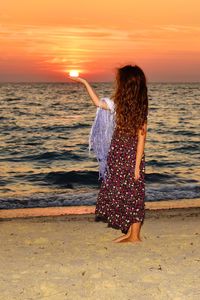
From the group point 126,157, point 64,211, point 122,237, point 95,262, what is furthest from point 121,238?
point 64,211

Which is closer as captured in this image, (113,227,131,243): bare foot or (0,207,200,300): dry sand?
(0,207,200,300): dry sand

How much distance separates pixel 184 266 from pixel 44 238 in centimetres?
206

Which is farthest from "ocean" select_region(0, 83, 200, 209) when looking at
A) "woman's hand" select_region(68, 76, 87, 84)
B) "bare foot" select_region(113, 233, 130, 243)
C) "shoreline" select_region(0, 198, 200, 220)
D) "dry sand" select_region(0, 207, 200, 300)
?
"woman's hand" select_region(68, 76, 87, 84)

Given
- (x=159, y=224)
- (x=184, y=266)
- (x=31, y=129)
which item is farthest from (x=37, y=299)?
(x=31, y=129)

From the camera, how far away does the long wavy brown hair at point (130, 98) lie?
5820mm

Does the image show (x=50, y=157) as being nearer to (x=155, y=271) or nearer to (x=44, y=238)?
(x=44, y=238)

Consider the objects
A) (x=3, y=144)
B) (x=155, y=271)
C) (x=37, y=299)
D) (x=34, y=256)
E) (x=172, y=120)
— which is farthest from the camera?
(x=172, y=120)

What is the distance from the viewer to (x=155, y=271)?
17.4 ft

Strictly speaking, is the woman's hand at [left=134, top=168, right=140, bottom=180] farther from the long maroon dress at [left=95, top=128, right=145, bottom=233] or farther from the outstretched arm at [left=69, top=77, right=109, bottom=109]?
the outstretched arm at [left=69, top=77, right=109, bottom=109]

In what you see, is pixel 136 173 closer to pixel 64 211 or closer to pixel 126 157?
pixel 126 157

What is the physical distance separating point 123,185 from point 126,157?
361 millimetres

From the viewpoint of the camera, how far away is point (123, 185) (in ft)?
20.5

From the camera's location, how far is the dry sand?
4.79 metres

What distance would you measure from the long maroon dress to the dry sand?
1.20 ft
